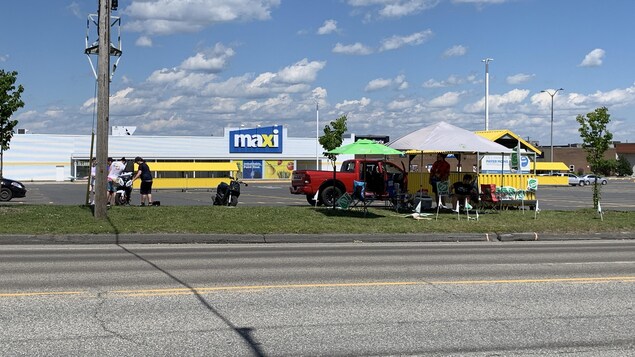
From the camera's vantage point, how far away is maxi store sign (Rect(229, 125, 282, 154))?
263 ft

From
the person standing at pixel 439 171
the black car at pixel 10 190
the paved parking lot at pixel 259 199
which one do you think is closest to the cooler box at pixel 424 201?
the person standing at pixel 439 171

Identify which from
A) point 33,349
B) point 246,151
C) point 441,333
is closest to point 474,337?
point 441,333

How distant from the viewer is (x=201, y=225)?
17281 mm

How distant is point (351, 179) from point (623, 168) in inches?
3482

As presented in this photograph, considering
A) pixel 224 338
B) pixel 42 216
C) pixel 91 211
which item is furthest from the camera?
pixel 91 211

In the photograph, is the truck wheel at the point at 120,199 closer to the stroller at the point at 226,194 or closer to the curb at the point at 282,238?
the stroller at the point at 226,194

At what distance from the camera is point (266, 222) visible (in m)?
18.2

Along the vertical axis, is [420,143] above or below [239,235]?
above

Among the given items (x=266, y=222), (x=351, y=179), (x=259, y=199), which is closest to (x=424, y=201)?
(x=351, y=179)

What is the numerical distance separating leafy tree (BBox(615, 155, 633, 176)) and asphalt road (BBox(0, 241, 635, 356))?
97.9 m

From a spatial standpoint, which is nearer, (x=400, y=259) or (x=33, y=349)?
(x=33, y=349)

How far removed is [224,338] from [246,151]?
74.8 meters

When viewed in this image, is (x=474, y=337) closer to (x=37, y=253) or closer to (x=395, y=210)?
(x=37, y=253)

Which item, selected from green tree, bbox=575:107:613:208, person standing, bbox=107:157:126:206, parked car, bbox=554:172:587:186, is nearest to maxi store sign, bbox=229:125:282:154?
parked car, bbox=554:172:587:186
